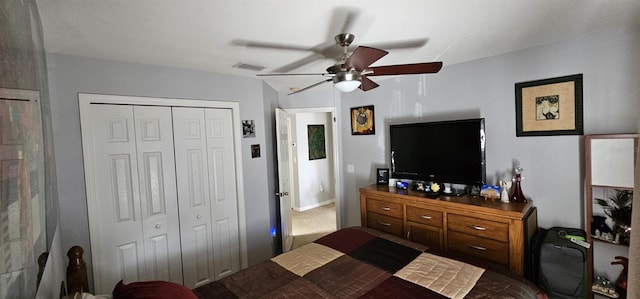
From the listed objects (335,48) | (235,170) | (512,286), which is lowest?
(512,286)

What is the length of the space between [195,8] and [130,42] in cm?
79

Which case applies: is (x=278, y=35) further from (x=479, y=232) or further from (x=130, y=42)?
(x=479, y=232)

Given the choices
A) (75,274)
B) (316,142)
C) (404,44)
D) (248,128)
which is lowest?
(75,274)

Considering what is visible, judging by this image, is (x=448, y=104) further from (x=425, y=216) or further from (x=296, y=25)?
(x=296, y=25)

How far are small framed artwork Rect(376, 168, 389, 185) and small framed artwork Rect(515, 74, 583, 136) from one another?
1.34 meters

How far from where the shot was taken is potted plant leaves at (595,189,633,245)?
1883mm

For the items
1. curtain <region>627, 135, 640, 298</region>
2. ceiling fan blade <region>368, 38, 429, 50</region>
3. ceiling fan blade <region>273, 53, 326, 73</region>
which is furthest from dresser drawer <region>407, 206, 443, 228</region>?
curtain <region>627, 135, 640, 298</region>

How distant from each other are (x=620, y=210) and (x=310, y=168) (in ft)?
14.2

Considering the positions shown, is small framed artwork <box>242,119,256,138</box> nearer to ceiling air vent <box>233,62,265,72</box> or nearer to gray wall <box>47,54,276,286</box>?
gray wall <box>47,54,276,286</box>

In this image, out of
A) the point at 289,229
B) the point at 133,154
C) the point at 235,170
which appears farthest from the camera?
the point at 289,229

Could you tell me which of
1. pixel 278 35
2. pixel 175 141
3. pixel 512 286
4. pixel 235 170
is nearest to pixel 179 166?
pixel 175 141

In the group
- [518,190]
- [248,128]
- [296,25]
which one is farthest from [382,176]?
[296,25]

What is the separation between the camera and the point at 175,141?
2592 millimetres

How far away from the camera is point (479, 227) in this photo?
7.43 ft
